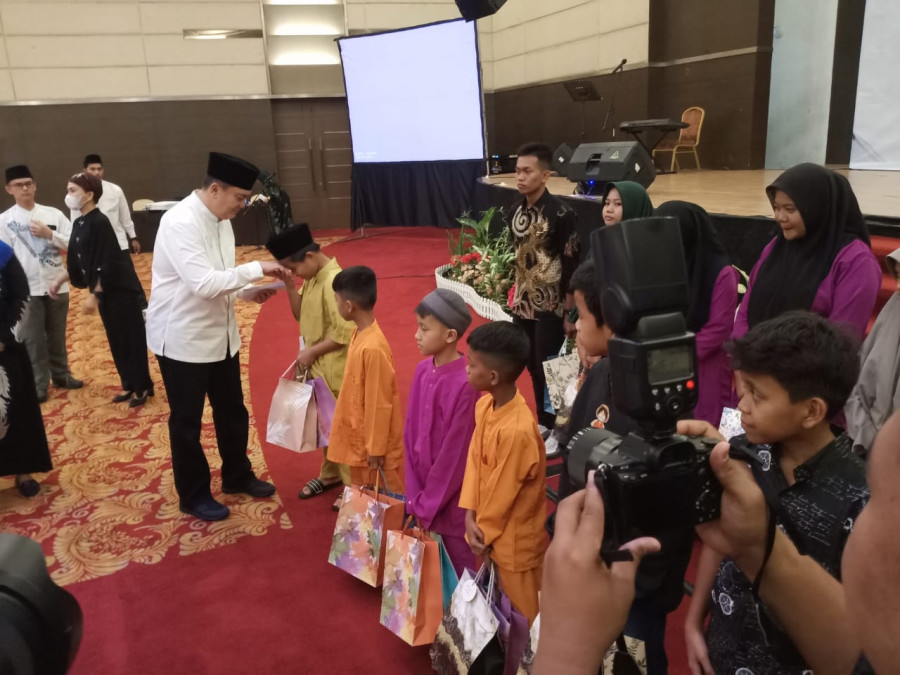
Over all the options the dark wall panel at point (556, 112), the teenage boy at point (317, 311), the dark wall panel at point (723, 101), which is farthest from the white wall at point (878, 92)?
the teenage boy at point (317, 311)

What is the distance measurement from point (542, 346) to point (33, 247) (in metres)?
3.22

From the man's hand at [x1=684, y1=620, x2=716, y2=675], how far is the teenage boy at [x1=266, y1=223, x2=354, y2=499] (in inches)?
70.0

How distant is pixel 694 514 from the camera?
758 millimetres

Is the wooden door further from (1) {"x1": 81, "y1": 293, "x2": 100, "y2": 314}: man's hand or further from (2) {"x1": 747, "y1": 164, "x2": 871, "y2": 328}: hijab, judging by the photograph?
Answer: (2) {"x1": 747, "y1": 164, "x2": 871, "y2": 328}: hijab

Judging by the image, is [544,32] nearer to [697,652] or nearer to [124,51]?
[124,51]

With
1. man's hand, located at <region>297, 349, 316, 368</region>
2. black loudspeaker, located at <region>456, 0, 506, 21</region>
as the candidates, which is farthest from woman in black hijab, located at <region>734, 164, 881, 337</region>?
black loudspeaker, located at <region>456, 0, 506, 21</region>

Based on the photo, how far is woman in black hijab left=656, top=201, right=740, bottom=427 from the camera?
2.29m

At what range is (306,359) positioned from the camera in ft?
9.25

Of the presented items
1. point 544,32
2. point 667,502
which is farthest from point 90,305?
point 544,32

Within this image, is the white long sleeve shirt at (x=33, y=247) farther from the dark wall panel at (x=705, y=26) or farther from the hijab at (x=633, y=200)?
the dark wall panel at (x=705, y=26)

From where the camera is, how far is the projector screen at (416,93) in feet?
28.3

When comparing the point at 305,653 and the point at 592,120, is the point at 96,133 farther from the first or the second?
the point at 305,653

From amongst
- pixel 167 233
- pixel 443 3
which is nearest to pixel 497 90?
pixel 443 3

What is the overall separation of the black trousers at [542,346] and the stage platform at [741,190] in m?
→ 1.19
